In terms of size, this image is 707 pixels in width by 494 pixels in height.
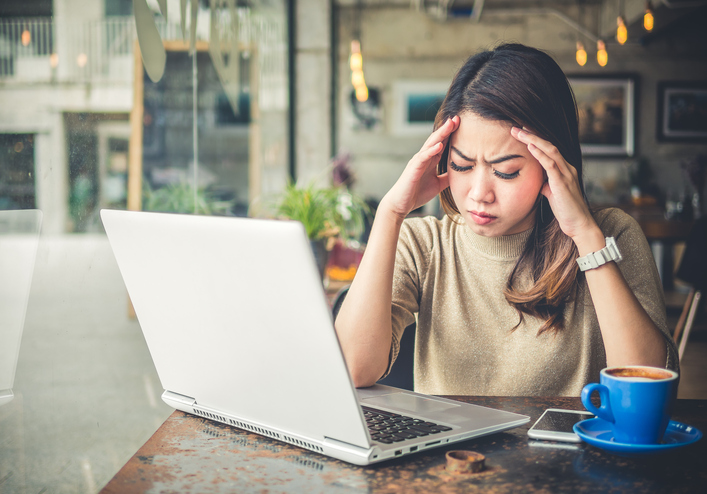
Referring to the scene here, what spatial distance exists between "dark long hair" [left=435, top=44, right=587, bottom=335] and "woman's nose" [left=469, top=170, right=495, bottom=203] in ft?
0.35

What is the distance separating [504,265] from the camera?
1.22m

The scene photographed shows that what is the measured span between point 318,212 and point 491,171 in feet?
3.96

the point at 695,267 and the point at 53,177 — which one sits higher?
the point at 53,177

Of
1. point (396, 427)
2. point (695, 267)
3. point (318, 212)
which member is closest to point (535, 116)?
point (396, 427)

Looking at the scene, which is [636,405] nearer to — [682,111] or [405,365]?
[405,365]

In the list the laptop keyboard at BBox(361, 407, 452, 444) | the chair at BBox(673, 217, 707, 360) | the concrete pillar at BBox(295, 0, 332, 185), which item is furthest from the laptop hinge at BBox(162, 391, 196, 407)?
the concrete pillar at BBox(295, 0, 332, 185)

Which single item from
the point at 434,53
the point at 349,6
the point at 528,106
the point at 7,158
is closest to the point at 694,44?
the point at 434,53

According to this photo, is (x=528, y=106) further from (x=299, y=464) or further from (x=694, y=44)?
(x=694, y=44)

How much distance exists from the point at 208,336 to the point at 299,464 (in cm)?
18

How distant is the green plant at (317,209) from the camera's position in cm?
216

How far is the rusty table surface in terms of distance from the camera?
1.90 ft

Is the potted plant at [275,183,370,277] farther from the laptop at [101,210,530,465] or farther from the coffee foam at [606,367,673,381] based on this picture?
the coffee foam at [606,367,673,381]

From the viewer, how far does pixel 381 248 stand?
3.50ft

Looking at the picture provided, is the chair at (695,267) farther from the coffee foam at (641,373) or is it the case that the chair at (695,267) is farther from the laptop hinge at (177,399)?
the laptop hinge at (177,399)
